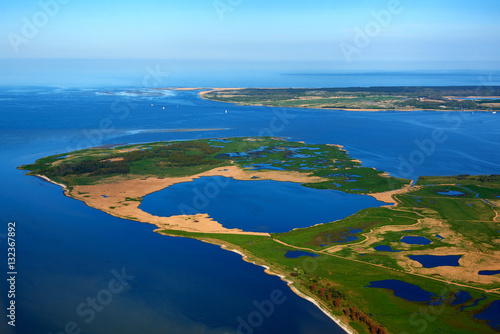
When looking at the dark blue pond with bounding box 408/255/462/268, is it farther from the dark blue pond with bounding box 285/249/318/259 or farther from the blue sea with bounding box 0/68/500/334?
the blue sea with bounding box 0/68/500/334

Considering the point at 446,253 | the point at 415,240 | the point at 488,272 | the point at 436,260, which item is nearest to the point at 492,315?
the point at 488,272

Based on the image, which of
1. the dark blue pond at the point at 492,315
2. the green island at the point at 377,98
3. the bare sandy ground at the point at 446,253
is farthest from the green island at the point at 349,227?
the green island at the point at 377,98

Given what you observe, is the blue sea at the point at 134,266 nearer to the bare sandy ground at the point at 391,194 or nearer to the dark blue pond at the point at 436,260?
the bare sandy ground at the point at 391,194

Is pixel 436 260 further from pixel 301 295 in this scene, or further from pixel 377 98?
pixel 377 98

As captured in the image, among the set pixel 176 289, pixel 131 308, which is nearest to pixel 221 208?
pixel 176 289

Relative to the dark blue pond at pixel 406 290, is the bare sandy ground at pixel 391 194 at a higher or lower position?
higher

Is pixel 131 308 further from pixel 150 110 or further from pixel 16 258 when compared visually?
pixel 150 110
